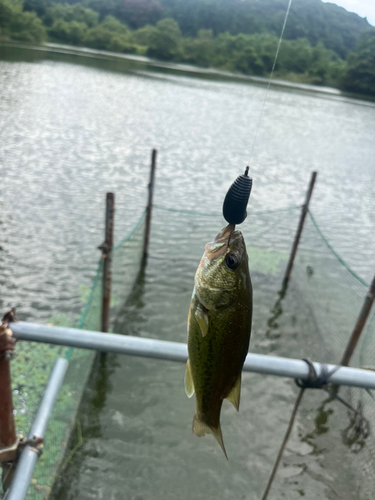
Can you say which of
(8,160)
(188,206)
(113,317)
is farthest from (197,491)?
(8,160)

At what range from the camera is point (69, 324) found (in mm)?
6508

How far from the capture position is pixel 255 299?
7.92 metres

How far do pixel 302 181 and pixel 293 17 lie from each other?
276 inches

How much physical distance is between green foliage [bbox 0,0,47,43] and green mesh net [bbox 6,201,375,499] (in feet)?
195

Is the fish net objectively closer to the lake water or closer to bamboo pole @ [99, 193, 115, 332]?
bamboo pole @ [99, 193, 115, 332]

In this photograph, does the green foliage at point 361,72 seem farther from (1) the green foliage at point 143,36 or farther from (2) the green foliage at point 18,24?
(1) the green foliage at point 143,36

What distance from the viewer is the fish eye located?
140 centimetres

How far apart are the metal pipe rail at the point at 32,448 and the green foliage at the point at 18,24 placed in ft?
214

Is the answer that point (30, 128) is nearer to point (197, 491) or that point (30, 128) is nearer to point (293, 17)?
point (293, 17)

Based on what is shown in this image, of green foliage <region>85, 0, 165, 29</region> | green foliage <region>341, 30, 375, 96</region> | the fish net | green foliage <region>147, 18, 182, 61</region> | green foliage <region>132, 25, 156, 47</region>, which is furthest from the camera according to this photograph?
green foliage <region>85, 0, 165, 29</region>

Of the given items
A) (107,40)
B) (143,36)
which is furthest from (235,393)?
(143,36)

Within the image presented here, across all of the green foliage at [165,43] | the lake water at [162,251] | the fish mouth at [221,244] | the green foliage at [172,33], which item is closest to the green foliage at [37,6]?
the green foliage at [172,33]

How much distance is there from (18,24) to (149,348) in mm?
69096

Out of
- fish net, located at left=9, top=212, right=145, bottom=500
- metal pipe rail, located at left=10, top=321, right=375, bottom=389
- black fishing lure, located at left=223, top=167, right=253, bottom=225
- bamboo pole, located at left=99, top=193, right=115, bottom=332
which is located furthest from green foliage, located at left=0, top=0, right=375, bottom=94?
black fishing lure, located at left=223, top=167, right=253, bottom=225
